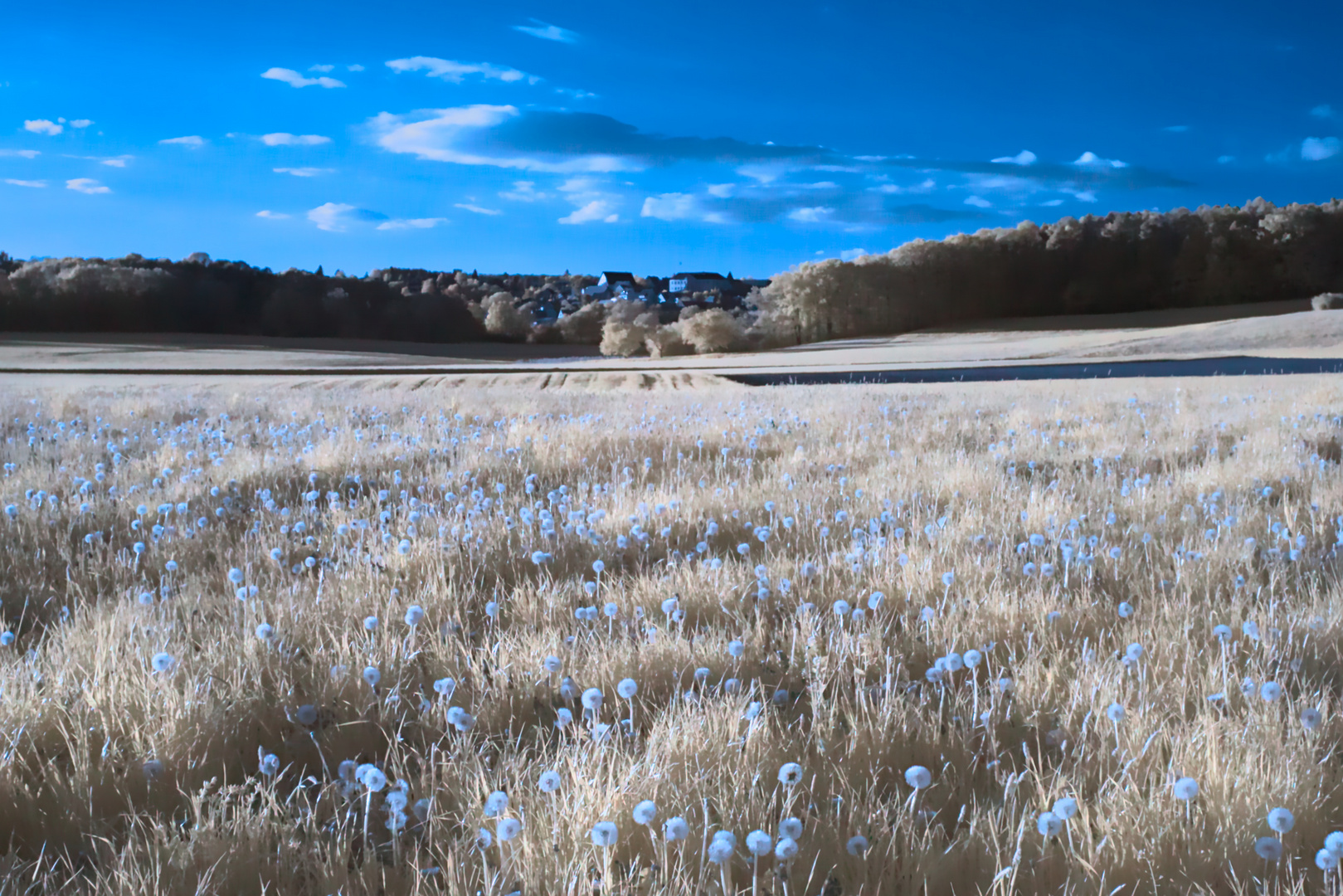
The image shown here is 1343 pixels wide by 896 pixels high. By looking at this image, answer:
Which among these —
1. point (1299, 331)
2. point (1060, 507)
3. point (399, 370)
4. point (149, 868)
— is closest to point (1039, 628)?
point (1060, 507)

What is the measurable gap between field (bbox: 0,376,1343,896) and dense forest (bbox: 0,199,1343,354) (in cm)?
6630

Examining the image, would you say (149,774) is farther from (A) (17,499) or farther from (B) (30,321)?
(B) (30,321)

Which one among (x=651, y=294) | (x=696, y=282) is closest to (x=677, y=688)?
(x=651, y=294)

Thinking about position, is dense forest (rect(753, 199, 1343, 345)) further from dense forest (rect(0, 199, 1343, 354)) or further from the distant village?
the distant village

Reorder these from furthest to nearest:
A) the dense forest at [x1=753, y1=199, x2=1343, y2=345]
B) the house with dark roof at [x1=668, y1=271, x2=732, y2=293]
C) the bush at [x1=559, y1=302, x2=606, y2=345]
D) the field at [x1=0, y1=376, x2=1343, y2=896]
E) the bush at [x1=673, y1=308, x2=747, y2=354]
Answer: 1. the house with dark roof at [x1=668, y1=271, x2=732, y2=293]
2. the bush at [x1=559, y1=302, x2=606, y2=345]
3. the dense forest at [x1=753, y1=199, x2=1343, y2=345]
4. the bush at [x1=673, y1=308, x2=747, y2=354]
5. the field at [x1=0, y1=376, x2=1343, y2=896]

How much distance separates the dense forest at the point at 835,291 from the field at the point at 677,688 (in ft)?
218

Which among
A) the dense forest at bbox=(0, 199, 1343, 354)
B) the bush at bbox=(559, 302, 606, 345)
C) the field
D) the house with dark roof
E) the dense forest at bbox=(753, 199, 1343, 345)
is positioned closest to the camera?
the field

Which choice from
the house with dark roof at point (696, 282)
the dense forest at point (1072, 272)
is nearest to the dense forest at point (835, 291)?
the dense forest at point (1072, 272)

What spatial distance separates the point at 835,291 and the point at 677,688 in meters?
80.0

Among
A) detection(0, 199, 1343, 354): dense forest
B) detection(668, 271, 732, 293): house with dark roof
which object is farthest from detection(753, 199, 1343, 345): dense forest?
detection(668, 271, 732, 293): house with dark roof

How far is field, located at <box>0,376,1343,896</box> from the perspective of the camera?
1.49 m

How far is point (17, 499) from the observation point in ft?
14.9

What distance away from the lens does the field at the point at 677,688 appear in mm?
1489

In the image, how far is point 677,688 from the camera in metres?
1.96
